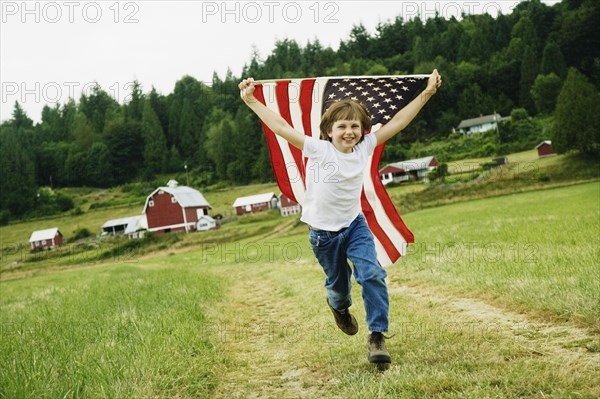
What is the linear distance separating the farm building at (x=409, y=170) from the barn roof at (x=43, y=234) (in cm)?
4770

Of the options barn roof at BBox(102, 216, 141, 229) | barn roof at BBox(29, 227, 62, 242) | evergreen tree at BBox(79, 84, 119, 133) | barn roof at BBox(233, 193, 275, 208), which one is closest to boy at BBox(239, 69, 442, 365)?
barn roof at BBox(29, 227, 62, 242)

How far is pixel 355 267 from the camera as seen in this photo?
16.2 ft

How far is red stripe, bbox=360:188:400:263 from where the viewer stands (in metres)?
6.76

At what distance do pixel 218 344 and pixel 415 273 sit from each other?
6.69 m

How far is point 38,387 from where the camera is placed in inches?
148

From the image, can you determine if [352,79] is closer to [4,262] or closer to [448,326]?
[448,326]

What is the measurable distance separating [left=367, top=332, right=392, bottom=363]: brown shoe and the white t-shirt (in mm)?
1136

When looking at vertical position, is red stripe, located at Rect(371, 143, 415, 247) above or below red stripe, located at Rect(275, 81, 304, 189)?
below

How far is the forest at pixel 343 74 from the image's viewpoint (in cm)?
8769

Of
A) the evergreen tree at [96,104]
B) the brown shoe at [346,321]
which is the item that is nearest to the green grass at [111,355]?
the brown shoe at [346,321]

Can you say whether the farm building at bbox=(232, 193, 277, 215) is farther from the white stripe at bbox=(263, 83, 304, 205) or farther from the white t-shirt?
the white t-shirt

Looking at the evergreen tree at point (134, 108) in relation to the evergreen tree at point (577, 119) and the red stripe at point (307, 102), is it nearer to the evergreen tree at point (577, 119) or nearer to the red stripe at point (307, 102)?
the evergreen tree at point (577, 119)

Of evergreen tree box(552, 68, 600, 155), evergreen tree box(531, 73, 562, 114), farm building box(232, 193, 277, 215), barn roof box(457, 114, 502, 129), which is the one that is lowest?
farm building box(232, 193, 277, 215)

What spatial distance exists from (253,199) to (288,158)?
7600 cm
